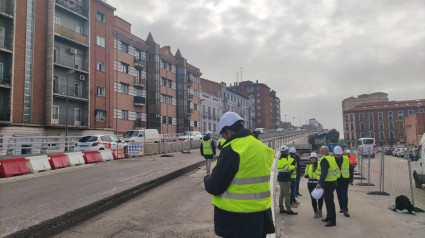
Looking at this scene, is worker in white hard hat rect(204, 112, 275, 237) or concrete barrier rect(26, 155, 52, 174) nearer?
worker in white hard hat rect(204, 112, 275, 237)

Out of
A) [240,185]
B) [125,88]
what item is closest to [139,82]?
[125,88]

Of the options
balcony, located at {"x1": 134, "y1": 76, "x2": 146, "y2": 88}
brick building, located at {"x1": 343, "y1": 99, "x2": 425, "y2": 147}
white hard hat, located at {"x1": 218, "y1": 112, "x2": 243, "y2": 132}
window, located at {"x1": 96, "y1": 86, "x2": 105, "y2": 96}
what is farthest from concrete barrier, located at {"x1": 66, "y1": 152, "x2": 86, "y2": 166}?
brick building, located at {"x1": 343, "y1": 99, "x2": 425, "y2": 147}

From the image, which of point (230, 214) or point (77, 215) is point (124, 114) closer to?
point (77, 215)

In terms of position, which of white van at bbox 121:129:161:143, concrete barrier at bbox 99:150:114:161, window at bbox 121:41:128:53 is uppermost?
window at bbox 121:41:128:53

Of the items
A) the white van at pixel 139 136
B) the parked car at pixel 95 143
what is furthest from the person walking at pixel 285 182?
the white van at pixel 139 136

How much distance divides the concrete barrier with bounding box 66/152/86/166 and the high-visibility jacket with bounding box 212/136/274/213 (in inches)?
562

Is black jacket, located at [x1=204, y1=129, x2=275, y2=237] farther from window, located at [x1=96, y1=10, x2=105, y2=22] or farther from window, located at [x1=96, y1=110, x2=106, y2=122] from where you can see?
window, located at [x1=96, y1=10, x2=105, y2=22]

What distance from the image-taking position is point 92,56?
34.1 meters

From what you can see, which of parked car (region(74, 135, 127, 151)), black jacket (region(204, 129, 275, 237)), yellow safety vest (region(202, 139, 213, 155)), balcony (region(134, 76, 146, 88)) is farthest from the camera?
balcony (region(134, 76, 146, 88))

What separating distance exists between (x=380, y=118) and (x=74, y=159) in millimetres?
99232

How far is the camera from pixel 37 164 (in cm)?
1266

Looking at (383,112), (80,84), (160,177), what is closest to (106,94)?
(80,84)

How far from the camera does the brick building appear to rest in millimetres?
91062

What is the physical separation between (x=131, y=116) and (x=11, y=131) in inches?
617
